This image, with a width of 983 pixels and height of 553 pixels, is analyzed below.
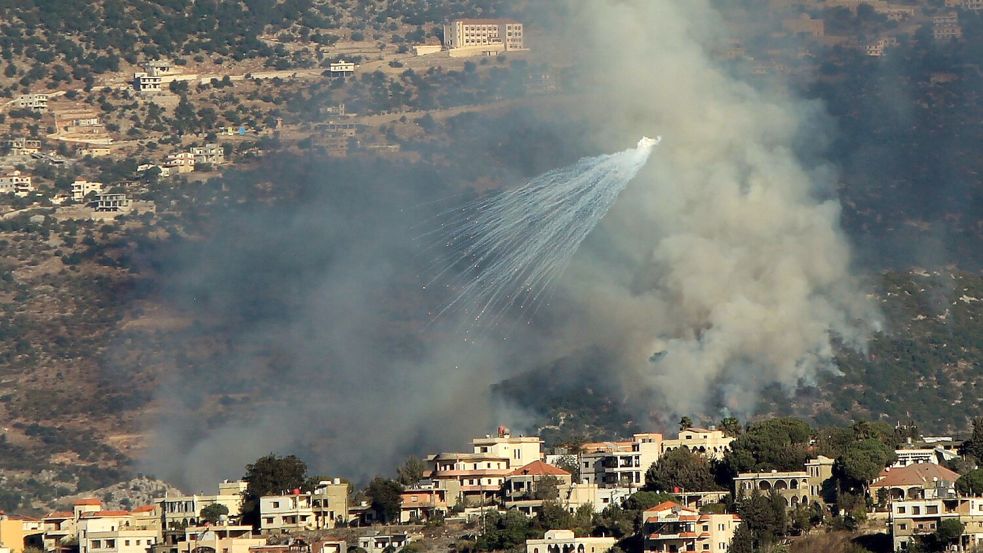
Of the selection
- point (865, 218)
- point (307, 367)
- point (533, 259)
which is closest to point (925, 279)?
point (865, 218)

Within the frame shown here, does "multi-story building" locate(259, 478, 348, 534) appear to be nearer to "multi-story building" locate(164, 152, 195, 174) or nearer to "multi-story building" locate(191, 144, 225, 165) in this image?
"multi-story building" locate(164, 152, 195, 174)

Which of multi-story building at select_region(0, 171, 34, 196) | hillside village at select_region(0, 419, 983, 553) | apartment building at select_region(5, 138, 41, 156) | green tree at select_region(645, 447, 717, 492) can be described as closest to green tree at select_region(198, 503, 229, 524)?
hillside village at select_region(0, 419, 983, 553)

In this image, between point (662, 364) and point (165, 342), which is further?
point (165, 342)

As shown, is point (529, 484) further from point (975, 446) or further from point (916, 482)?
point (975, 446)

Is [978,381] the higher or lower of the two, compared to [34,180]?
lower

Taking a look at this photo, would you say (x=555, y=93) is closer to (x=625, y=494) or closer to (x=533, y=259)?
(x=533, y=259)

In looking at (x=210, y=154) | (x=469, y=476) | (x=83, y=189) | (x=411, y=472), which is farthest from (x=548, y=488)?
(x=210, y=154)

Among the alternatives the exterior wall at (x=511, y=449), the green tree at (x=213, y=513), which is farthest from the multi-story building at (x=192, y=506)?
the exterior wall at (x=511, y=449)
